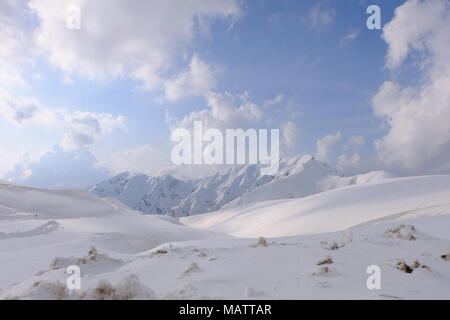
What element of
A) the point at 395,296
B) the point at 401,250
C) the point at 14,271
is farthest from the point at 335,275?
the point at 14,271

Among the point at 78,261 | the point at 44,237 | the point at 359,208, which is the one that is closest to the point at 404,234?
the point at 78,261

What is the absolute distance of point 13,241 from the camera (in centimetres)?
1578

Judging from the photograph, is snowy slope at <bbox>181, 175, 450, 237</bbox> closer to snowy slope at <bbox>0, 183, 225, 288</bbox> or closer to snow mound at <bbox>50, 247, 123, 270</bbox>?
snowy slope at <bbox>0, 183, 225, 288</bbox>

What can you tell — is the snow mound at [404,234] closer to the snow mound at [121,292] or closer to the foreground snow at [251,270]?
the foreground snow at [251,270]

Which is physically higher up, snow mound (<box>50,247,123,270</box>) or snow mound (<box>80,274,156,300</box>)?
snow mound (<box>80,274,156,300</box>)

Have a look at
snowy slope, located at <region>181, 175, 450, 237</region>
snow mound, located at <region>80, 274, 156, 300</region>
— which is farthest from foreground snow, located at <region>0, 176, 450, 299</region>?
snowy slope, located at <region>181, 175, 450, 237</region>

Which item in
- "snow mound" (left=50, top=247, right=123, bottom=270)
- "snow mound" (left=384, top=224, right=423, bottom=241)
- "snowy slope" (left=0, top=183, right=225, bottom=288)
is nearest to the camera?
"snow mound" (left=50, top=247, right=123, bottom=270)

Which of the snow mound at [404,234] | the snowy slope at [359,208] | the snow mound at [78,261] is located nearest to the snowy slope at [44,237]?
the snow mound at [78,261]

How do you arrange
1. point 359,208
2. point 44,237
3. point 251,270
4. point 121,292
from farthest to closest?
point 359,208, point 44,237, point 251,270, point 121,292

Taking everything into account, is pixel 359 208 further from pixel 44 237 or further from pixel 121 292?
pixel 121 292

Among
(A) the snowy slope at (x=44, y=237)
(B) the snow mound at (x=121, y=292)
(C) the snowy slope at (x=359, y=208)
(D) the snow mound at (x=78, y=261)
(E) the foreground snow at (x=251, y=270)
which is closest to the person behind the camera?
(B) the snow mound at (x=121, y=292)

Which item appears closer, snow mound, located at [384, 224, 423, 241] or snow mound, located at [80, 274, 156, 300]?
snow mound, located at [80, 274, 156, 300]
